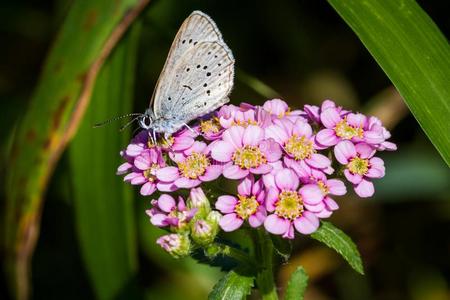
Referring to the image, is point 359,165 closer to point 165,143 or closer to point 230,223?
point 230,223

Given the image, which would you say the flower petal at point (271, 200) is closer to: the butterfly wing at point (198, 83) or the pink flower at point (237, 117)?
the pink flower at point (237, 117)

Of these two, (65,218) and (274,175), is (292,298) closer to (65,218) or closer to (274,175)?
(274,175)

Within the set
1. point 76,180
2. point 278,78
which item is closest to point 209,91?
point 76,180

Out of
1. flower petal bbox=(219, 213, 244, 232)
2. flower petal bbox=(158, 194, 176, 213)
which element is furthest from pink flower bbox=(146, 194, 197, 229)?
flower petal bbox=(219, 213, 244, 232)

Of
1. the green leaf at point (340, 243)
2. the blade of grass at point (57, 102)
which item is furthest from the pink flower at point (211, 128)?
the blade of grass at point (57, 102)

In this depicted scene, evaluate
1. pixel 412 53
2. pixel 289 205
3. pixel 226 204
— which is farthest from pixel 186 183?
pixel 412 53

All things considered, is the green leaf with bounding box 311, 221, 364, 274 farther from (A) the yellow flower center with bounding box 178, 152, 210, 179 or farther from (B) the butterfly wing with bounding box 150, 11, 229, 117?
(B) the butterfly wing with bounding box 150, 11, 229, 117
